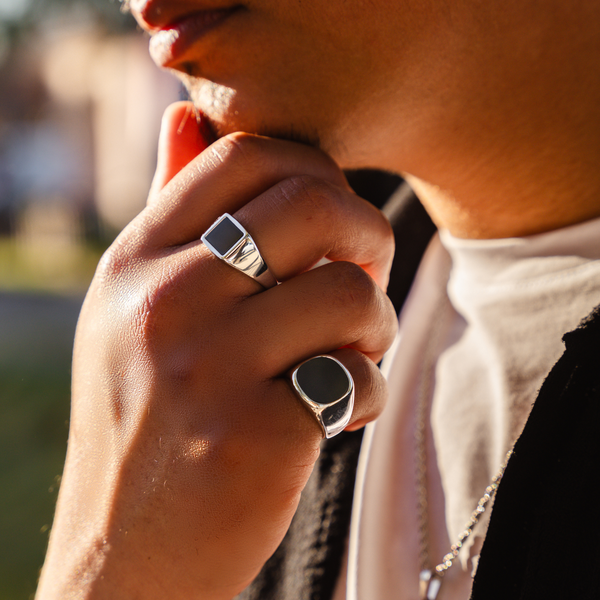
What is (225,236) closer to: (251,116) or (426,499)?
(251,116)

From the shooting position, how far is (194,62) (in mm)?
1268

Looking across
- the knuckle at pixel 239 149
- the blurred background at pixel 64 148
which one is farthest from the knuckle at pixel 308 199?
the blurred background at pixel 64 148

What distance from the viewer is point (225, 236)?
3.36 feet

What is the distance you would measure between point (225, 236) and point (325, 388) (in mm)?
360

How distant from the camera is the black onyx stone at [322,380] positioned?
101 cm

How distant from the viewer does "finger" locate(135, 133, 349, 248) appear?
1107 millimetres

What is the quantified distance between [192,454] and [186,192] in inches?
21.6

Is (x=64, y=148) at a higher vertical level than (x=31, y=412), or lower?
lower

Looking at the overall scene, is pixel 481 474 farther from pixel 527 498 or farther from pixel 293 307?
pixel 293 307

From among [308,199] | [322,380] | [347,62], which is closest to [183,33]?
[347,62]

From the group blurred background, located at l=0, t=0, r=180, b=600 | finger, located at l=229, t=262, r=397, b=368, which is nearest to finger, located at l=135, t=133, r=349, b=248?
finger, located at l=229, t=262, r=397, b=368

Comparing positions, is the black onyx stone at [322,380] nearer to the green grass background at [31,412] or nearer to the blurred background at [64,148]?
the green grass background at [31,412]

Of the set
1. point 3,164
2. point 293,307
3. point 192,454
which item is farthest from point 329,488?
point 3,164

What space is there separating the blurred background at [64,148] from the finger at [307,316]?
9080 millimetres
